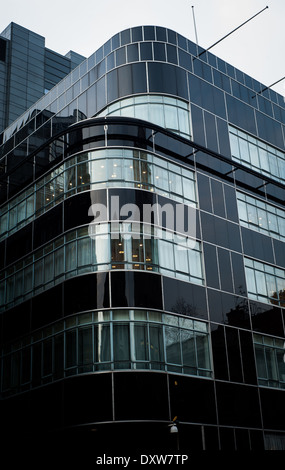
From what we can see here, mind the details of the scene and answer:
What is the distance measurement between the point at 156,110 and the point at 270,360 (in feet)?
52.3

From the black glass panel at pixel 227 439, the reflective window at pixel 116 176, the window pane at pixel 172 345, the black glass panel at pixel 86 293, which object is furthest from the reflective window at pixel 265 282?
the black glass panel at pixel 86 293

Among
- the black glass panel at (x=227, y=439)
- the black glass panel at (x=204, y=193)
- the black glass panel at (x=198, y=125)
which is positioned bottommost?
the black glass panel at (x=227, y=439)

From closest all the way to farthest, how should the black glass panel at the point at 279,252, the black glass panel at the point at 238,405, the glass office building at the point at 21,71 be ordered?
the black glass panel at the point at 238,405 < the black glass panel at the point at 279,252 < the glass office building at the point at 21,71

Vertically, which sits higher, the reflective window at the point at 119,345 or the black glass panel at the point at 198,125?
the black glass panel at the point at 198,125

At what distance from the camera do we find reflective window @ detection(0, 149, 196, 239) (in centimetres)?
3155

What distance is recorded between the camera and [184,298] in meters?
30.1

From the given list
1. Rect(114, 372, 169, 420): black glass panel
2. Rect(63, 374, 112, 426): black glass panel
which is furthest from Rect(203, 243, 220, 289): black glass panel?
Rect(63, 374, 112, 426): black glass panel

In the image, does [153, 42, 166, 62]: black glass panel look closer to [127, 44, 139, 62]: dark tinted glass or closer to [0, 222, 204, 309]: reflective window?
[127, 44, 139, 62]: dark tinted glass

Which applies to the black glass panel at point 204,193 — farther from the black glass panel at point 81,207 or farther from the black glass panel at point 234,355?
the black glass panel at point 234,355

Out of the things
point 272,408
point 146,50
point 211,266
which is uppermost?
point 146,50

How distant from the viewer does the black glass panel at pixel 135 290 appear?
28234mm

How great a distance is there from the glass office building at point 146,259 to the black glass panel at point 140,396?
6 centimetres

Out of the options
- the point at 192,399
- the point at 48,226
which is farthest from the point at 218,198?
the point at 192,399

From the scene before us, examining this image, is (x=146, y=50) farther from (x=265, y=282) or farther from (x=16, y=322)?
(x=16, y=322)
